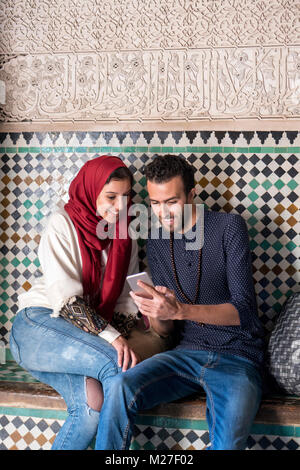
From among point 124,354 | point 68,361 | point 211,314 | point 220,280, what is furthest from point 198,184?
Result: point 68,361

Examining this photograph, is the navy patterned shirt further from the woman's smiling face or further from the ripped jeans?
the ripped jeans

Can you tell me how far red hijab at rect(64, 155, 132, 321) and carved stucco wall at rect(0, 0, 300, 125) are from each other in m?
0.70

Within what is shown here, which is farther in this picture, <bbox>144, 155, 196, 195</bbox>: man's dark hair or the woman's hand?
<bbox>144, 155, 196, 195</bbox>: man's dark hair

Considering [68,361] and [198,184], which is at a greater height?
[198,184]

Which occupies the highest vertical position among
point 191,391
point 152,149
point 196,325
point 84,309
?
point 152,149

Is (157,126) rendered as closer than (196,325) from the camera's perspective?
No

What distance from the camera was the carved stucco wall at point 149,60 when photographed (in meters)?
3.25

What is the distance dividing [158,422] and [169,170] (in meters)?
1.29

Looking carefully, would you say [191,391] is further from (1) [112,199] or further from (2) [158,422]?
(1) [112,199]

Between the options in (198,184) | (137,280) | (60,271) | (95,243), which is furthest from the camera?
(198,184)

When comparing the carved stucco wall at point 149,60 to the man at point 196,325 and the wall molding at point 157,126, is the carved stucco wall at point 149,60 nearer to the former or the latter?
the wall molding at point 157,126

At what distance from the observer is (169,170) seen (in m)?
2.69

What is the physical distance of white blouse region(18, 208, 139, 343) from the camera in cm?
262

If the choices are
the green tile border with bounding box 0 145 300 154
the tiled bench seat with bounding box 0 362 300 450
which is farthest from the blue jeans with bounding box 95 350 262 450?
the green tile border with bounding box 0 145 300 154
